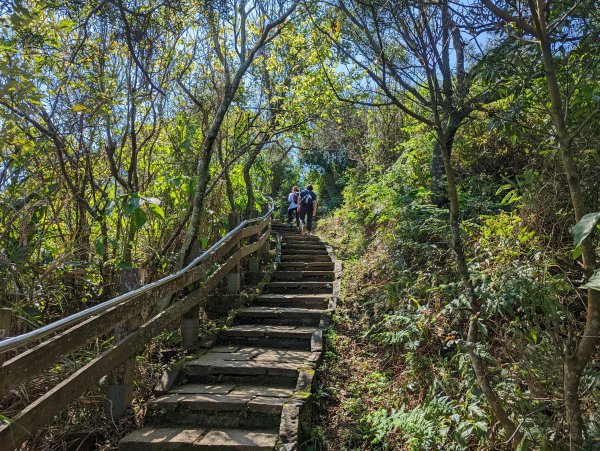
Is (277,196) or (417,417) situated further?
(277,196)

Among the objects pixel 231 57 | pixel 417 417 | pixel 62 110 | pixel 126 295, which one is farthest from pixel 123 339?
pixel 231 57

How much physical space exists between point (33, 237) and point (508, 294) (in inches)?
192

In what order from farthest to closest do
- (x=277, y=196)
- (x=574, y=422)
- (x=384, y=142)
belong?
(x=277, y=196) → (x=384, y=142) → (x=574, y=422)

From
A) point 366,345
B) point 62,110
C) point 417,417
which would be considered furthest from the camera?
point 366,345

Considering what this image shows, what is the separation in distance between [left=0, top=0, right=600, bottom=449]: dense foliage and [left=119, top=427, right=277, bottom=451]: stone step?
1.84ft

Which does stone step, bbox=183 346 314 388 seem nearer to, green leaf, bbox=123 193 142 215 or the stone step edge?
the stone step edge

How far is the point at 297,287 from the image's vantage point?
8531mm

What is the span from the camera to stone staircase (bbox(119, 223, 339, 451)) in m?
3.71

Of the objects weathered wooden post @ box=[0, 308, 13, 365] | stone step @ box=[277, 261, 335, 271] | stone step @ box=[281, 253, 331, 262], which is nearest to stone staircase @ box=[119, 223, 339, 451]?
weathered wooden post @ box=[0, 308, 13, 365]

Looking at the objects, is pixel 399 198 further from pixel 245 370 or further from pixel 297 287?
pixel 245 370

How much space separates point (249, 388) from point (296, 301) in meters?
3.01

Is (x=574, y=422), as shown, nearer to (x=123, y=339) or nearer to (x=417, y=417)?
(x=417, y=417)

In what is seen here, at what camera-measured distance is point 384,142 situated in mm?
13547

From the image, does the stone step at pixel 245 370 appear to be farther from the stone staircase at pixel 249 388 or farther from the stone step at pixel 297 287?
the stone step at pixel 297 287
